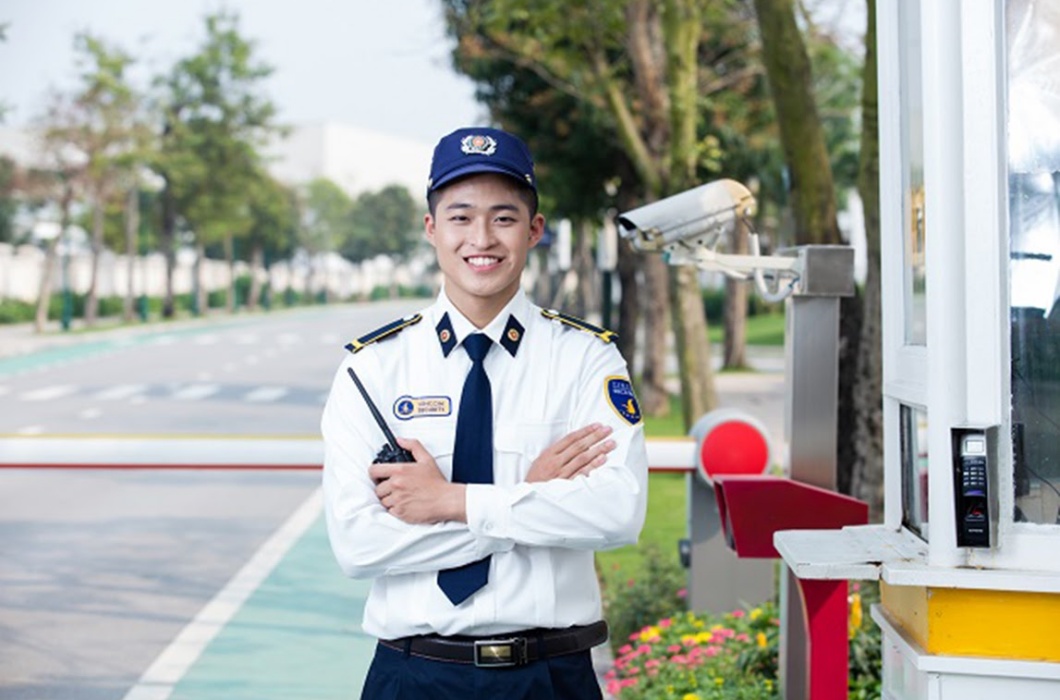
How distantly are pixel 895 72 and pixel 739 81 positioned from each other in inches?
823

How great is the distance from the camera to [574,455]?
3133mm

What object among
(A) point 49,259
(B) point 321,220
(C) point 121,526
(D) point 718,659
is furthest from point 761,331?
(B) point 321,220

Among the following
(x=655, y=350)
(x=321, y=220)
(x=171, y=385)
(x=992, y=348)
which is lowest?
(x=992, y=348)

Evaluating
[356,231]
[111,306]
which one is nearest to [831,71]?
[111,306]

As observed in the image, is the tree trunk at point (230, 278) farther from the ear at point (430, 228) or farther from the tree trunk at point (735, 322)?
the ear at point (430, 228)

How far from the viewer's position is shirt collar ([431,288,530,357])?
3.21 metres

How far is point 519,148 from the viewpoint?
3.23 m

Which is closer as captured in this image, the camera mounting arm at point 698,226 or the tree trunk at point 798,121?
the camera mounting arm at point 698,226

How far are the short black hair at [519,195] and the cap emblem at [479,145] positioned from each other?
4 centimetres

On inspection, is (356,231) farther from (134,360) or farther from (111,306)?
(134,360)

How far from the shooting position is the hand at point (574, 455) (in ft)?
10.3

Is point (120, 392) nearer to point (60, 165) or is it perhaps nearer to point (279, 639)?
point (279, 639)

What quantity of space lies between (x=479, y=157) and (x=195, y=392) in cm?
2615

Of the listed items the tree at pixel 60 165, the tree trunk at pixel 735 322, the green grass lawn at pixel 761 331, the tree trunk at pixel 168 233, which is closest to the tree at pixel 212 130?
the tree trunk at pixel 168 233
